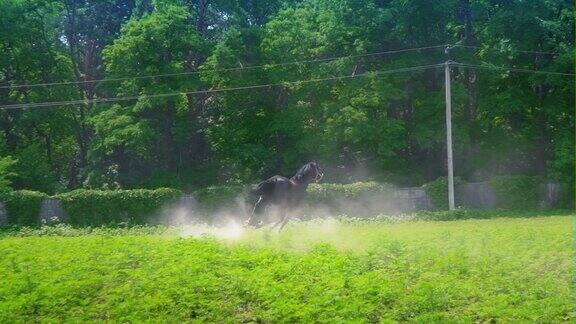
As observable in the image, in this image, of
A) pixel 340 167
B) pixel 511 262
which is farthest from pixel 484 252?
pixel 340 167

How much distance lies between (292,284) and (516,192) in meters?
26.2

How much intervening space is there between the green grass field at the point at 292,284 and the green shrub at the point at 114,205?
1993 cm

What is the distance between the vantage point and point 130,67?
138ft

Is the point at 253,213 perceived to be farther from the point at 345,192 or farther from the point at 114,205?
the point at 114,205

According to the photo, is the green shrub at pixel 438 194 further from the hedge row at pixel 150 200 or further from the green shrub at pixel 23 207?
the green shrub at pixel 23 207

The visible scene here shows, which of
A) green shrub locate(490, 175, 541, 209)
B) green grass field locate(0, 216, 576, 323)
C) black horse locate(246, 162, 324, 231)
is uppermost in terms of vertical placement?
black horse locate(246, 162, 324, 231)

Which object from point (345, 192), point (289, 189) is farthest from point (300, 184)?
point (345, 192)

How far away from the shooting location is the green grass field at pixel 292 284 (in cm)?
1138

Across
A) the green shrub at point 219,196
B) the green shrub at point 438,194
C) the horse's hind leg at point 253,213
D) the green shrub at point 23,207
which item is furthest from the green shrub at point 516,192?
the green shrub at point 23,207

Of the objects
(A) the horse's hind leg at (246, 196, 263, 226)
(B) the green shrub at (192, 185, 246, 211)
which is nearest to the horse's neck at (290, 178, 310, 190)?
(A) the horse's hind leg at (246, 196, 263, 226)

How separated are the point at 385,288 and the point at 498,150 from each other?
30288 mm

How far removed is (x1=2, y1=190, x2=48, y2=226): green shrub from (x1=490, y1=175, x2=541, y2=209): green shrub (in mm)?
24644

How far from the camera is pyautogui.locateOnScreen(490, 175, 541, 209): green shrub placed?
35.5m

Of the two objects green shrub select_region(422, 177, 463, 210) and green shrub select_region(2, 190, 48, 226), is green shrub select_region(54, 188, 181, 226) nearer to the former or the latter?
green shrub select_region(2, 190, 48, 226)
